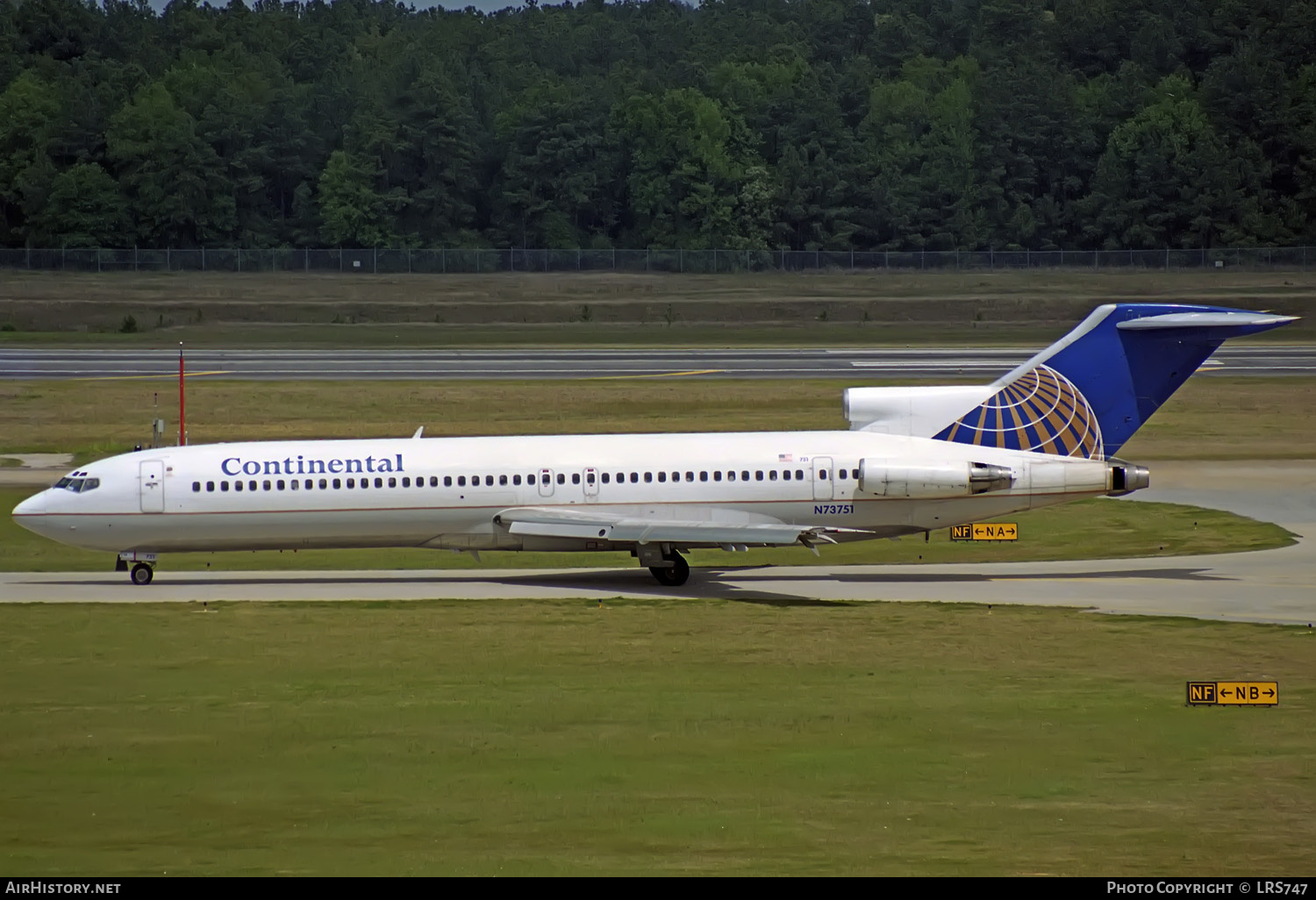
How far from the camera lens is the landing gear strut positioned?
36.2m

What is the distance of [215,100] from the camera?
144 meters

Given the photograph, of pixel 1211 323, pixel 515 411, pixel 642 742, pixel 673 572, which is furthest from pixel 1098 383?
pixel 515 411

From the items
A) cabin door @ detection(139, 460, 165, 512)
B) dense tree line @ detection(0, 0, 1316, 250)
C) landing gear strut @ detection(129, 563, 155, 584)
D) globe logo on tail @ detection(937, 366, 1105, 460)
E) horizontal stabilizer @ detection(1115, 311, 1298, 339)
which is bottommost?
landing gear strut @ detection(129, 563, 155, 584)

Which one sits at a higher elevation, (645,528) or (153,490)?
(153,490)

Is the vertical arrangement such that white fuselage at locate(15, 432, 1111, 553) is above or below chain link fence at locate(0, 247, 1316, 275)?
below

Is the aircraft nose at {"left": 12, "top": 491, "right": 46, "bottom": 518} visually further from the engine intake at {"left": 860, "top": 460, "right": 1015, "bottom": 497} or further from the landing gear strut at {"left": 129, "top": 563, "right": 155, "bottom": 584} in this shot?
the engine intake at {"left": 860, "top": 460, "right": 1015, "bottom": 497}

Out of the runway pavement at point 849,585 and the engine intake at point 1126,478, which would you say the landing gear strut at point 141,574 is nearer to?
the runway pavement at point 849,585

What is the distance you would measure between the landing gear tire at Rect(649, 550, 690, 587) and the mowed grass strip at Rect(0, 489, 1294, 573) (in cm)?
266

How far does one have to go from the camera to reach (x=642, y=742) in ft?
74.6

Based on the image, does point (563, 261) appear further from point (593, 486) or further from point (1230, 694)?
point (1230, 694)

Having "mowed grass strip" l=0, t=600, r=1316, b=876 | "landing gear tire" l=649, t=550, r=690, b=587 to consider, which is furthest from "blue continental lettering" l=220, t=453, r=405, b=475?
"landing gear tire" l=649, t=550, r=690, b=587

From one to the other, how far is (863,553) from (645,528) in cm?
779

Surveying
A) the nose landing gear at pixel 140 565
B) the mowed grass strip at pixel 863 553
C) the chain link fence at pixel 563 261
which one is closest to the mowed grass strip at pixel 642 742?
the nose landing gear at pixel 140 565

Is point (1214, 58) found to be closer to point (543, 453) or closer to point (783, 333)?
point (783, 333)
